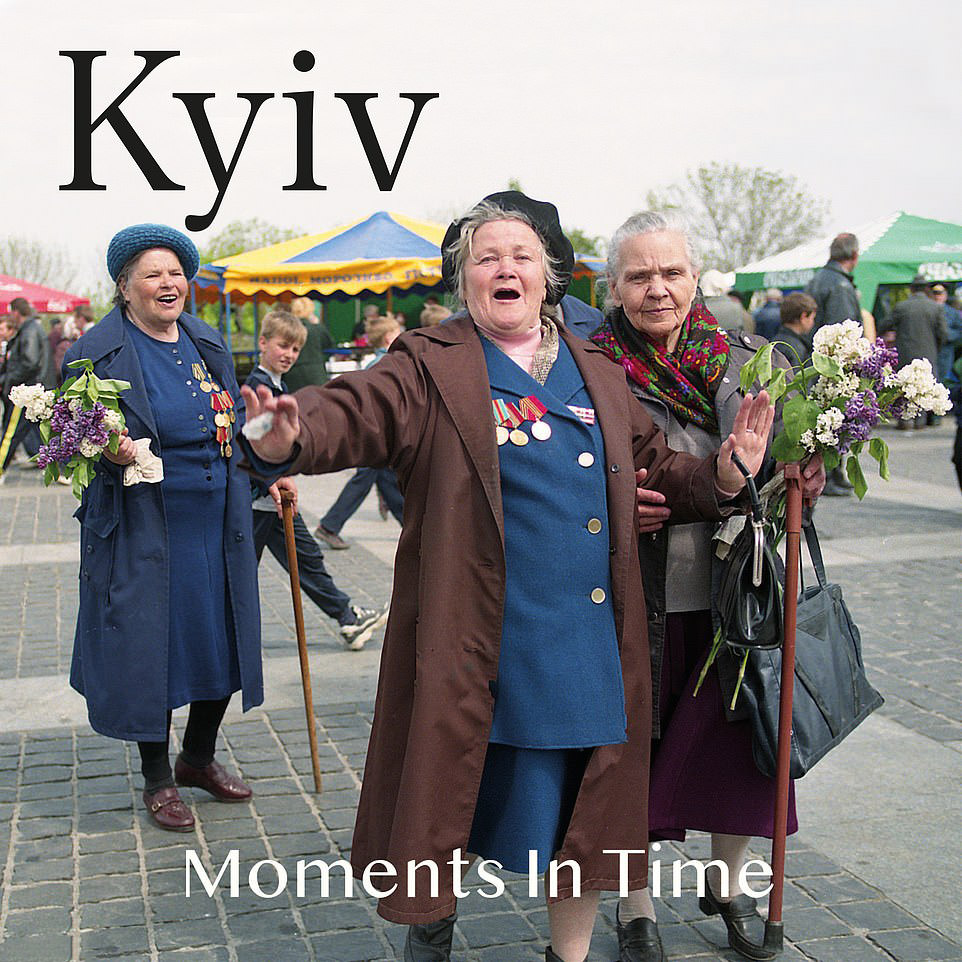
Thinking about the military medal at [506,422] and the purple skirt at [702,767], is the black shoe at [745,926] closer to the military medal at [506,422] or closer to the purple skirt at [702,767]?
the purple skirt at [702,767]

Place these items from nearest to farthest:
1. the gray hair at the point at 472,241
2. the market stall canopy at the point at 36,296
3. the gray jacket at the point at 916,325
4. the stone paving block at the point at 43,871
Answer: the gray hair at the point at 472,241, the stone paving block at the point at 43,871, the gray jacket at the point at 916,325, the market stall canopy at the point at 36,296

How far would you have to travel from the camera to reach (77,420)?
13.0 ft

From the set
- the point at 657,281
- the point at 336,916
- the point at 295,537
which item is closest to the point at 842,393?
the point at 657,281

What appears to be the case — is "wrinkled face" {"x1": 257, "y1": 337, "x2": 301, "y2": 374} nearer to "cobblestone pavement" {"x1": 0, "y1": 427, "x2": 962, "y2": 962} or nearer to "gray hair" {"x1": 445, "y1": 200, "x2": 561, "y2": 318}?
"cobblestone pavement" {"x1": 0, "y1": 427, "x2": 962, "y2": 962}

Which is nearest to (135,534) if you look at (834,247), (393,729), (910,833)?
(393,729)

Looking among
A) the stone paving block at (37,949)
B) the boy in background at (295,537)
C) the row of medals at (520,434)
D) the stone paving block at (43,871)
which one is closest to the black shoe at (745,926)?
the row of medals at (520,434)

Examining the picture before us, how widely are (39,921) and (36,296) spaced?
28629 millimetres

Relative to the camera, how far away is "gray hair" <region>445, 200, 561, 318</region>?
114 inches

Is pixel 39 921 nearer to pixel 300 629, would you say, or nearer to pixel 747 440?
pixel 300 629

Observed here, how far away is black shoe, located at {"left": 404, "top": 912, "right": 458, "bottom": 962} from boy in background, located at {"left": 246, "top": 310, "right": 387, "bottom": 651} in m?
2.92

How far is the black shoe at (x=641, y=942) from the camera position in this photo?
3.30 m

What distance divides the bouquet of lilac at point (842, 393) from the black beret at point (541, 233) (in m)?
0.52

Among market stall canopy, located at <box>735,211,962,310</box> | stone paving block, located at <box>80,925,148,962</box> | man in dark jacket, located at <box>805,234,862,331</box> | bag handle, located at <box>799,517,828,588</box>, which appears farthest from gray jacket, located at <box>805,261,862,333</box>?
stone paving block, located at <box>80,925,148,962</box>

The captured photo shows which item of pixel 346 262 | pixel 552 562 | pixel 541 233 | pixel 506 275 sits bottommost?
pixel 552 562
